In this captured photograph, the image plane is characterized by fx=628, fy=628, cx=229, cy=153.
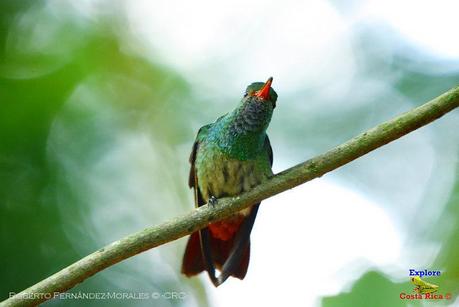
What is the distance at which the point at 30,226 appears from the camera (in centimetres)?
406

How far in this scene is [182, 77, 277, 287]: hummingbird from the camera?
4250mm

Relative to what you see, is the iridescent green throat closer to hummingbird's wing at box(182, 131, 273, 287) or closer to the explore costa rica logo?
hummingbird's wing at box(182, 131, 273, 287)

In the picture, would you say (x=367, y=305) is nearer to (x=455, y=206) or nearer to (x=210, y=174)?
(x=455, y=206)

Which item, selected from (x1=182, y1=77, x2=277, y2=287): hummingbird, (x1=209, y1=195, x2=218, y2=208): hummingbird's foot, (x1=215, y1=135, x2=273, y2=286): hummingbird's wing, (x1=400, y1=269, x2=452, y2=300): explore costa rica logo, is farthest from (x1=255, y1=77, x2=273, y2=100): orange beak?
(x1=400, y1=269, x2=452, y2=300): explore costa rica logo

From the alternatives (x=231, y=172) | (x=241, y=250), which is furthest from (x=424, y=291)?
(x=231, y=172)

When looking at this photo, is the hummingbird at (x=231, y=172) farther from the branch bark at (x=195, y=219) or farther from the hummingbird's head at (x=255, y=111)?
the branch bark at (x=195, y=219)

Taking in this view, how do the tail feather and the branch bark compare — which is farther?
the tail feather

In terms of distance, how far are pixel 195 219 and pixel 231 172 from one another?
905mm

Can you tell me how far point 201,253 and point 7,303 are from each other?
1657 millimetres

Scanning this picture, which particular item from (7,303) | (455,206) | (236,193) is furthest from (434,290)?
(7,303)

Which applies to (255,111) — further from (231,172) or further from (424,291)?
(424,291)

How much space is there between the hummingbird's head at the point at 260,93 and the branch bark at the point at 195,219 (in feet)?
3.22

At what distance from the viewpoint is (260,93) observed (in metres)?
4.32

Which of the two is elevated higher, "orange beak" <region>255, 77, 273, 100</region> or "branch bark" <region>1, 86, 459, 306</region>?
"orange beak" <region>255, 77, 273, 100</region>
